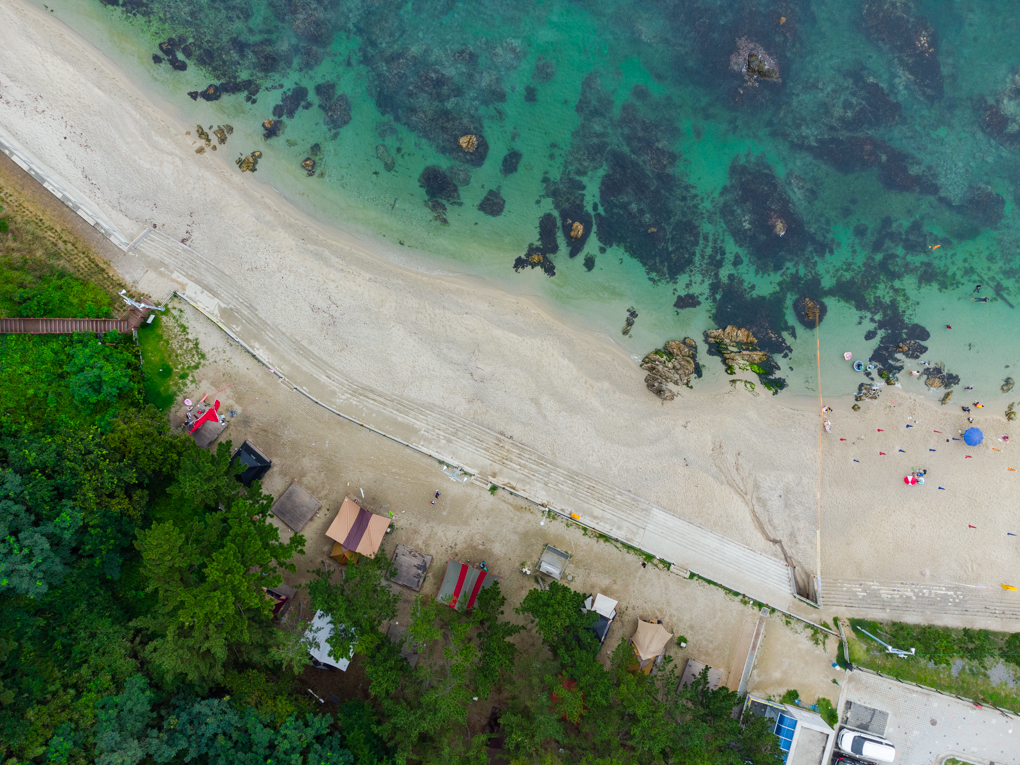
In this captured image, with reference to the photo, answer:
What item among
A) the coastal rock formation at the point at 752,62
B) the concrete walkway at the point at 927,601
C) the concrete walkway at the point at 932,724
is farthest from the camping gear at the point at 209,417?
the concrete walkway at the point at 932,724

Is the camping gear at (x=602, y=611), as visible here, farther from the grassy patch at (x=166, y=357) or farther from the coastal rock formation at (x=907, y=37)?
the coastal rock formation at (x=907, y=37)

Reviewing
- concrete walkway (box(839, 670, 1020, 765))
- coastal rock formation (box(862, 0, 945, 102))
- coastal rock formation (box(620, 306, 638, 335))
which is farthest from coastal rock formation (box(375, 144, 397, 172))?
concrete walkway (box(839, 670, 1020, 765))

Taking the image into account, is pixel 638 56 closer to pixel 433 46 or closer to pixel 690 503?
pixel 433 46

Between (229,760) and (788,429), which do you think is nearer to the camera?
(229,760)

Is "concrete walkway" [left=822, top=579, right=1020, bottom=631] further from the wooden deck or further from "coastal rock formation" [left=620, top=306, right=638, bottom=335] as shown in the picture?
the wooden deck

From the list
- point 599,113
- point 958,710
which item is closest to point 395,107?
point 599,113

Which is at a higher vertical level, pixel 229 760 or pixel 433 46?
pixel 433 46

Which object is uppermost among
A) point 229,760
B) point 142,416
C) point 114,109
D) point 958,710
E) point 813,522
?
point 114,109
